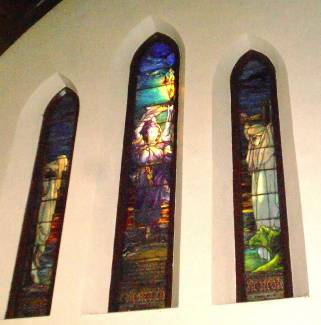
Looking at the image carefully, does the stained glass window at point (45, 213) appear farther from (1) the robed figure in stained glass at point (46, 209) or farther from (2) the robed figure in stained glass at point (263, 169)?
(2) the robed figure in stained glass at point (263, 169)

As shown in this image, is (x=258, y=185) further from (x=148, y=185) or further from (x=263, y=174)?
(x=148, y=185)

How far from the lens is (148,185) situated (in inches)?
216

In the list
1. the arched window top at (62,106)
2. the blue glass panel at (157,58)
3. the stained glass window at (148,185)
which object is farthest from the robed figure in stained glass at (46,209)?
the blue glass panel at (157,58)

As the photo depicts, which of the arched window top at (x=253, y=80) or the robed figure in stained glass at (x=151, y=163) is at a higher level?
the arched window top at (x=253, y=80)

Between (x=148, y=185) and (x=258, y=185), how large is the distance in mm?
947

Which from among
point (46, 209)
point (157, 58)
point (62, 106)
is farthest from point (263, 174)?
point (62, 106)

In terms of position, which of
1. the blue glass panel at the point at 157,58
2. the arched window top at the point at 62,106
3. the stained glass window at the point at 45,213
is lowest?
the stained glass window at the point at 45,213

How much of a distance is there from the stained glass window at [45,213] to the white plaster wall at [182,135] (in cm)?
10

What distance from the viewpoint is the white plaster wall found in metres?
4.59

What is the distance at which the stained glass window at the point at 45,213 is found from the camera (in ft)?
17.2

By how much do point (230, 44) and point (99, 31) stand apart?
1.41 metres

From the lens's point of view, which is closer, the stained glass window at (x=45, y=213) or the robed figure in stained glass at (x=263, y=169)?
the robed figure in stained glass at (x=263, y=169)

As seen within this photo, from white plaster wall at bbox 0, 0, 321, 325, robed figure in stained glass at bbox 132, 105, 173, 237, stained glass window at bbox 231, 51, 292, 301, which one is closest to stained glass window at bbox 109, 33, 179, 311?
robed figure in stained glass at bbox 132, 105, 173, 237

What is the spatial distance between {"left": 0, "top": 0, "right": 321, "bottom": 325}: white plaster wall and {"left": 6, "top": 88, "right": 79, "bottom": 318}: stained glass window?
0.33ft
